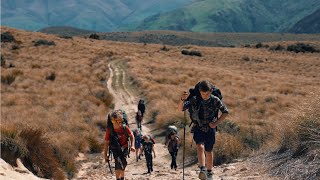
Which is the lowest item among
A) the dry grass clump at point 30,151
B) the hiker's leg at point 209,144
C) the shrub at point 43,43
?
the dry grass clump at point 30,151

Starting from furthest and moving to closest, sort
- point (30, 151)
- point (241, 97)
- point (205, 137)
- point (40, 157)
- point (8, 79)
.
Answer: point (8, 79) → point (241, 97) → point (40, 157) → point (30, 151) → point (205, 137)

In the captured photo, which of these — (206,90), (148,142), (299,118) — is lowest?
(148,142)

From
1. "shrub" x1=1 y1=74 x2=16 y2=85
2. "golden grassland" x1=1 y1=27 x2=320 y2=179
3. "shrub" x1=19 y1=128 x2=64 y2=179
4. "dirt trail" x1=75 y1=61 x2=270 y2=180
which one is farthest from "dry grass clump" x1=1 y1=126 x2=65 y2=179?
"shrub" x1=1 y1=74 x2=16 y2=85

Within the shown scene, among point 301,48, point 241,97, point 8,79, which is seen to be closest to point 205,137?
point 241,97

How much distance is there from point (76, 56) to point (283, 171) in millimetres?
47396

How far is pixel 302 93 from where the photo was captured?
28.4 m

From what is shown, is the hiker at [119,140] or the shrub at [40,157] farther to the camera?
the shrub at [40,157]

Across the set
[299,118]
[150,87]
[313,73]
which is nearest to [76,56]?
[150,87]

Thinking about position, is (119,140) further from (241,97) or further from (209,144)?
(241,97)

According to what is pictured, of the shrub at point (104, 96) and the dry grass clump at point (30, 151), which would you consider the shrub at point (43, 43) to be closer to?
the shrub at point (104, 96)

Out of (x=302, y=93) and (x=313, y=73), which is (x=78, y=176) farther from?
(x=313, y=73)

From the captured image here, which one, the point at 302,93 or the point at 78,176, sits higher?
the point at 302,93

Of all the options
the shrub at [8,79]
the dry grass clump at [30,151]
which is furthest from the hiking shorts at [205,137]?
the shrub at [8,79]

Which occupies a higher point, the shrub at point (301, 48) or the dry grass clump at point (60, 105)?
the shrub at point (301, 48)
